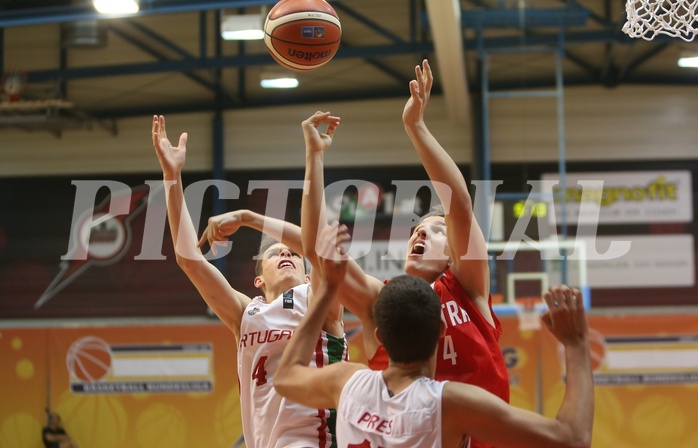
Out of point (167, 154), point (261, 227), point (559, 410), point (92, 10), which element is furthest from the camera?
point (92, 10)

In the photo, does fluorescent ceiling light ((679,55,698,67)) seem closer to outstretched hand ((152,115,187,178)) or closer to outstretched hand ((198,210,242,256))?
outstretched hand ((152,115,187,178))

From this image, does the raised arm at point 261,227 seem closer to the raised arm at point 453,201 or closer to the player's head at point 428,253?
the player's head at point 428,253

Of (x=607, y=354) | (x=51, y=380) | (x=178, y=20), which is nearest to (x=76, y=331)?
(x=51, y=380)

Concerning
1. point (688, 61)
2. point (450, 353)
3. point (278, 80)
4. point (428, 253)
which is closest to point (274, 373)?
point (428, 253)

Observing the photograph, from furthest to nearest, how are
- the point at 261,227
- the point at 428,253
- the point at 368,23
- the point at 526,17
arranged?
the point at 368,23 → the point at 526,17 → the point at 261,227 → the point at 428,253

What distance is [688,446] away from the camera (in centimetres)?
952

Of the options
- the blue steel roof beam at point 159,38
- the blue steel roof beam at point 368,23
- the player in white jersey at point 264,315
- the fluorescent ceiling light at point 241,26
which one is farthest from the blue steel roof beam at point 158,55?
the player in white jersey at point 264,315

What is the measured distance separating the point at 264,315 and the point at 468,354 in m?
1.52

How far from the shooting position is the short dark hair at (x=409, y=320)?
2928mm

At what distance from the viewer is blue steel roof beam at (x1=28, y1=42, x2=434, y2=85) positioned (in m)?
15.1

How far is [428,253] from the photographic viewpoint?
4152 mm

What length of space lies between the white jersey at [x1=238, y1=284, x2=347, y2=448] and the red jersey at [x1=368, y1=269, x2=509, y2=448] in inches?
35.1

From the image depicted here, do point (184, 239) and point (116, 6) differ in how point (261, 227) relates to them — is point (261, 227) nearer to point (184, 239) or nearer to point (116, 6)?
point (184, 239)

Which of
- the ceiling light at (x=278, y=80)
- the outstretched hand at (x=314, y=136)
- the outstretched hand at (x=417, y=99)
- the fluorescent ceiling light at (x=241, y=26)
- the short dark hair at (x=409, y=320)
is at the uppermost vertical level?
the fluorescent ceiling light at (x=241, y=26)
